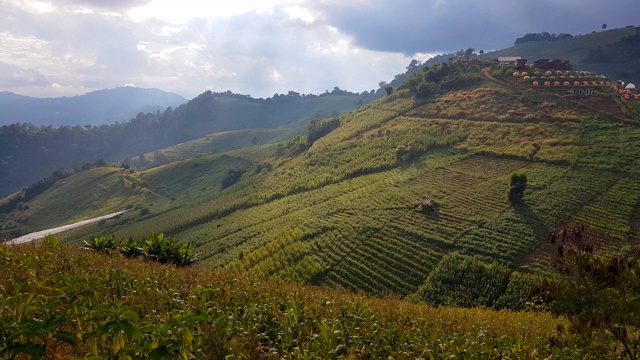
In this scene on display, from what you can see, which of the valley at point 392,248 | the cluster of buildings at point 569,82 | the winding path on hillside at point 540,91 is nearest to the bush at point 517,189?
the valley at point 392,248

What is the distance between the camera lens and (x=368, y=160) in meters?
61.8

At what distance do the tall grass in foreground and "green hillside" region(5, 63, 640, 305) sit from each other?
1567 centimetres

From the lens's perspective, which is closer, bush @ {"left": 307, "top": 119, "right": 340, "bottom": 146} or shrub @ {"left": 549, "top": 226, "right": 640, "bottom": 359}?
shrub @ {"left": 549, "top": 226, "right": 640, "bottom": 359}

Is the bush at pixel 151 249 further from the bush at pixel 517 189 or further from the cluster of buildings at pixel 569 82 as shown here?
the cluster of buildings at pixel 569 82

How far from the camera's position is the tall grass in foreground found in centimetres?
601

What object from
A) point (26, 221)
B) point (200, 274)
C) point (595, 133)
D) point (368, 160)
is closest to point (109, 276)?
point (200, 274)

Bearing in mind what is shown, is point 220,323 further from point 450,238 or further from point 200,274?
point 450,238

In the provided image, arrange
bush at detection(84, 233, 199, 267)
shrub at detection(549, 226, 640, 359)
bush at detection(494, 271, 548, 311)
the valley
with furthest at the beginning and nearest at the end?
bush at detection(494, 271, 548, 311), bush at detection(84, 233, 199, 267), the valley, shrub at detection(549, 226, 640, 359)

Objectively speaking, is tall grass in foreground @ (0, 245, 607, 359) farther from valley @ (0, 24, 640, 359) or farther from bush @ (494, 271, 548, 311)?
bush @ (494, 271, 548, 311)

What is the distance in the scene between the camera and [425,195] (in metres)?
42.1

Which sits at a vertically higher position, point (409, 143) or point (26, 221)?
point (409, 143)

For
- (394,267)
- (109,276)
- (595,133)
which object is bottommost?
(394,267)

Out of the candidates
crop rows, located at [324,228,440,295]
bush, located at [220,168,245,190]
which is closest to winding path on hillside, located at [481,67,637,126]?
crop rows, located at [324,228,440,295]

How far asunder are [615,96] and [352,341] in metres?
81.3
